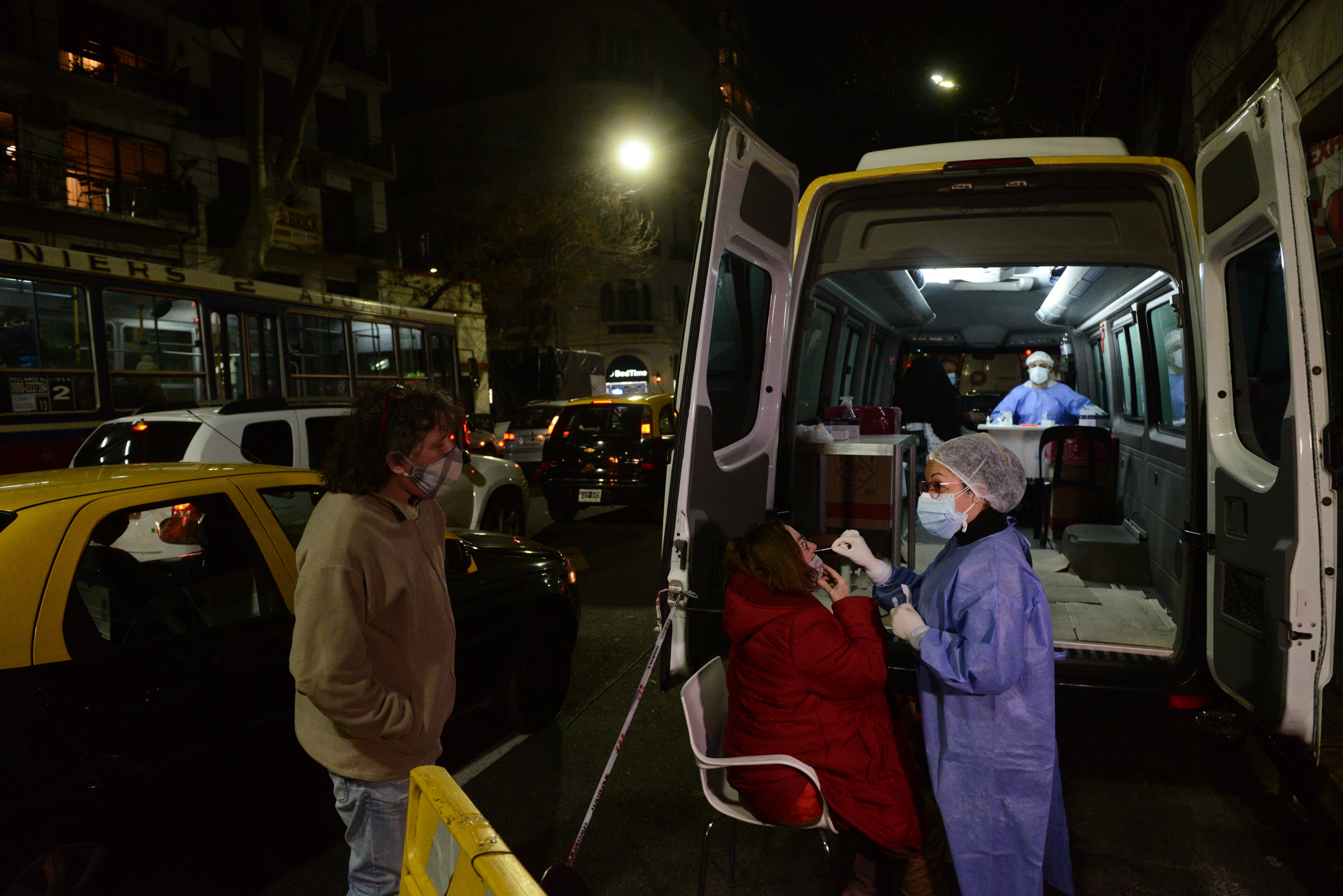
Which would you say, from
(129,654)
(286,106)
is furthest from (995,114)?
(286,106)

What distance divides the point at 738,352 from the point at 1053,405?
5.03 meters

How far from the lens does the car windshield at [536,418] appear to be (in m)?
16.3

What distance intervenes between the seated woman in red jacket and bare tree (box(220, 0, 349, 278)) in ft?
47.0

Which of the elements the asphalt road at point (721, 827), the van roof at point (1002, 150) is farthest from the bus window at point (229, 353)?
the van roof at point (1002, 150)

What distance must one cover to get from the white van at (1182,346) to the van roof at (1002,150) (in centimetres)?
2

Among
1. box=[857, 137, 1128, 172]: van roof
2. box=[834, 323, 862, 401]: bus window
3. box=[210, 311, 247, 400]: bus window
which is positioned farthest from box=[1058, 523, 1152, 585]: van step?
box=[210, 311, 247, 400]: bus window

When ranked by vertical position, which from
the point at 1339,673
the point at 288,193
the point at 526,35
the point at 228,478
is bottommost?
the point at 1339,673

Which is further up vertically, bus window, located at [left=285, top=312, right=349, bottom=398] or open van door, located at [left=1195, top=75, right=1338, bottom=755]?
bus window, located at [left=285, top=312, right=349, bottom=398]

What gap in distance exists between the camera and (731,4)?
178 feet

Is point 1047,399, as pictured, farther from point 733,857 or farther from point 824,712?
point 824,712

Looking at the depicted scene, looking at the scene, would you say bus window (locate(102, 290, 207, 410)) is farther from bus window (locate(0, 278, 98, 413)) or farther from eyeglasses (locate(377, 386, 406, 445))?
eyeglasses (locate(377, 386, 406, 445))

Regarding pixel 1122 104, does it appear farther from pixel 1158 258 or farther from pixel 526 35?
pixel 526 35

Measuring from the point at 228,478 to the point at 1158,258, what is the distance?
411cm

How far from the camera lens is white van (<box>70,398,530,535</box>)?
20.3ft
